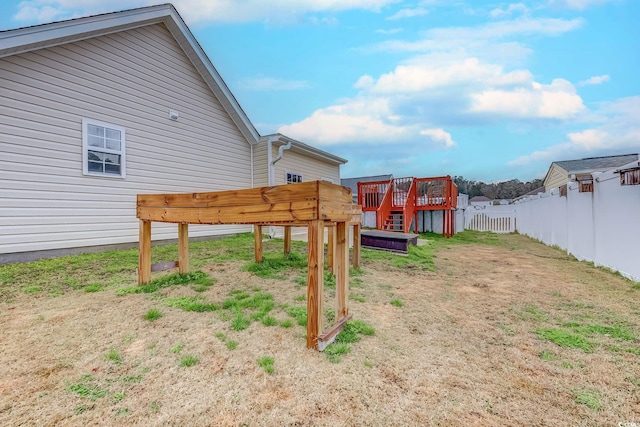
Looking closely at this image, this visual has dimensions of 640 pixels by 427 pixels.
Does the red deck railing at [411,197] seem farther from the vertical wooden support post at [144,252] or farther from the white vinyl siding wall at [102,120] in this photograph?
the vertical wooden support post at [144,252]

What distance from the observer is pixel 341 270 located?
100 inches

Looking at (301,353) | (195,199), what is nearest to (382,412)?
(301,353)

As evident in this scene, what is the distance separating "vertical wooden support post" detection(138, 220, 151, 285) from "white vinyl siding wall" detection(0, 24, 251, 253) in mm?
3239

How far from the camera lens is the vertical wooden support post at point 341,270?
8.36 feet

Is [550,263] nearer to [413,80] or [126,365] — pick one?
[126,365]

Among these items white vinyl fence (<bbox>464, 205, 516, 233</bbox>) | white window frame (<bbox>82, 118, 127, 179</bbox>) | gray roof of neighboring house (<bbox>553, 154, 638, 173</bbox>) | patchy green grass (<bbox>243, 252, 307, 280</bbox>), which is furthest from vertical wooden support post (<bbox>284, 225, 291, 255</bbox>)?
gray roof of neighboring house (<bbox>553, 154, 638, 173</bbox>)

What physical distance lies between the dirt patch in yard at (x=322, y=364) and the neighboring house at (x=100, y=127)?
9.44ft

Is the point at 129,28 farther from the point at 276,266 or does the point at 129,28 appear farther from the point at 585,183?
the point at 585,183

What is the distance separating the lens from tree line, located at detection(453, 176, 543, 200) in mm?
49872

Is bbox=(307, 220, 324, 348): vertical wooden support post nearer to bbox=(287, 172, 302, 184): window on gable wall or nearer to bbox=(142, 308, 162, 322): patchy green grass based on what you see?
bbox=(142, 308, 162, 322): patchy green grass

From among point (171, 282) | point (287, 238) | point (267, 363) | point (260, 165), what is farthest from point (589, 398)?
point (260, 165)

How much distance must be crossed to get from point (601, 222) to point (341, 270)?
18.2 feet

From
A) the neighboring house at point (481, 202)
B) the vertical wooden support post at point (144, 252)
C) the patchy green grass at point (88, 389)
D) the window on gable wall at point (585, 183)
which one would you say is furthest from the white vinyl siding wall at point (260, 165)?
the neighboring house at point (481, 202)

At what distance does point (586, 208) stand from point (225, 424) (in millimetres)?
7421
